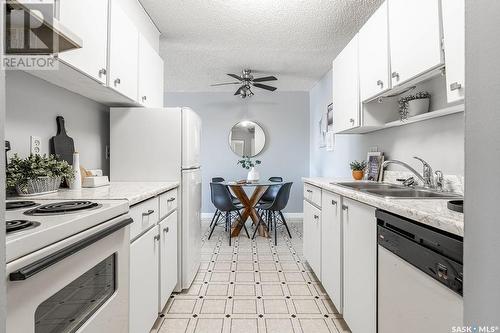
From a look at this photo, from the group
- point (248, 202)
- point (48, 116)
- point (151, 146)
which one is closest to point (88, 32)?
point (48, 116)

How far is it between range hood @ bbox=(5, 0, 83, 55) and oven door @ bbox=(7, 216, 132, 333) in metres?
0.77

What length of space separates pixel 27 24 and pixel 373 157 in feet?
8.51

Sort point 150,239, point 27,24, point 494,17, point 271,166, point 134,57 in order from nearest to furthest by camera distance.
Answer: point 494,17 → point 27,24 → point 150,239 → point 134,57 → point 271,166

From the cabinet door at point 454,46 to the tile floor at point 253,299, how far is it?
155 cm

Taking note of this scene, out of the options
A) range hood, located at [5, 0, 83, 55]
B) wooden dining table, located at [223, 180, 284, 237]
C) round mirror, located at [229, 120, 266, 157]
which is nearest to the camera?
range hood, located at [5, 0, 83, 55]

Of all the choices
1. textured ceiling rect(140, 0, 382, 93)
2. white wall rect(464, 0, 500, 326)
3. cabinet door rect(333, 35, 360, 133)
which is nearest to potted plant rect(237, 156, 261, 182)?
textured ceiling rect(140, 0, 382, 93)

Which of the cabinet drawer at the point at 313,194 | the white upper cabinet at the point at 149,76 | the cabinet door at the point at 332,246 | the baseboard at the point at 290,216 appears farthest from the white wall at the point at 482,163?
the baseboard at the point at 290,216

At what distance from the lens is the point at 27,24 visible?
3.59 feet

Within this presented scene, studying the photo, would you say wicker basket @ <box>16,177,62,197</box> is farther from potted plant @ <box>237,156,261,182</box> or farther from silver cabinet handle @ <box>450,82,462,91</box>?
potted plant @ <box>237,156,261,182</box>

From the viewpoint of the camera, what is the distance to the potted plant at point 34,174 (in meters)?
1.32

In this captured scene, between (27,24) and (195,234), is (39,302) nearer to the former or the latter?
(27,24)

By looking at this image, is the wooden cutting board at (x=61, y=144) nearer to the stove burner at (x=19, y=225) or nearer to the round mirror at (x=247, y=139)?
the stove burner at (x=19, y=225)

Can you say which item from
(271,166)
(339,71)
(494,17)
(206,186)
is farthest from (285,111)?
(494,17)

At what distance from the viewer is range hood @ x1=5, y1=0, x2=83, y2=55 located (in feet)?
3.23
